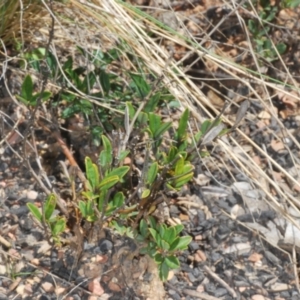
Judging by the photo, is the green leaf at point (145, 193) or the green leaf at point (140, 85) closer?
the green leaf at point (145, 193)

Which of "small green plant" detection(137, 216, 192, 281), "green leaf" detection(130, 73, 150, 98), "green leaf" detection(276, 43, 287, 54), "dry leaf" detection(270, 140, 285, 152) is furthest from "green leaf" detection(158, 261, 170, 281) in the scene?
"green leaf" detection(276, 43, 287, 54)

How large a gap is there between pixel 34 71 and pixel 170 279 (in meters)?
0.59

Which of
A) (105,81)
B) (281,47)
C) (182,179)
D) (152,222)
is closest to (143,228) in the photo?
(152,222)

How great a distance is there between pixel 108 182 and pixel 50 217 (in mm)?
161

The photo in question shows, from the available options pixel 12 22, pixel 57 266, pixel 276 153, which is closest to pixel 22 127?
pixel 12 22

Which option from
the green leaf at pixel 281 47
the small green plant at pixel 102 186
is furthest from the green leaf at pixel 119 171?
the green leaf at pixel 281 47

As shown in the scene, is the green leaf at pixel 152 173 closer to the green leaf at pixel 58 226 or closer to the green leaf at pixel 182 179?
the green leaf at pixel 182 179

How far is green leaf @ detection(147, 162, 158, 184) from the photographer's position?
137 centimetres

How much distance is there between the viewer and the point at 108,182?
4.34 ft

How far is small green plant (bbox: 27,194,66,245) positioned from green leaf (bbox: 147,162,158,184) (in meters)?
0.19

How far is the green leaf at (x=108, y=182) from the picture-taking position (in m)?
1.31

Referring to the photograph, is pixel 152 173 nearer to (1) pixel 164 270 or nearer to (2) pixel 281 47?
(1) pixel 164 270

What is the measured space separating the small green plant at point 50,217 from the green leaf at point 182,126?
28 centimetres

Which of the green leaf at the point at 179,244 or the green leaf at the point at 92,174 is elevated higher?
the green leaf at the point at 92,174
